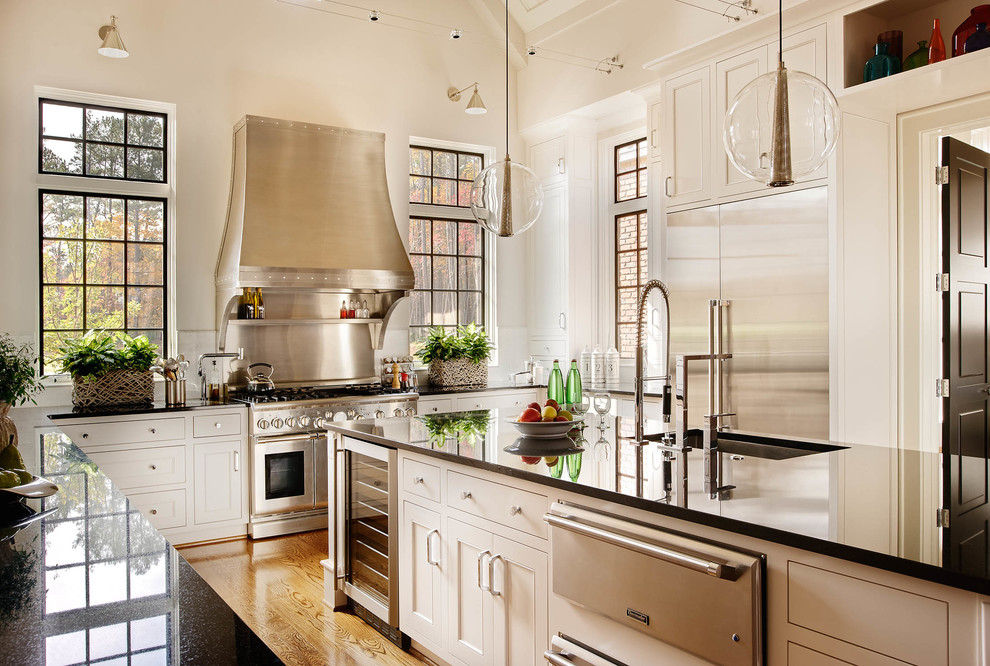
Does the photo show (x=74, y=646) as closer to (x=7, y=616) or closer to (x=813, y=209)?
(x=7, y=616)

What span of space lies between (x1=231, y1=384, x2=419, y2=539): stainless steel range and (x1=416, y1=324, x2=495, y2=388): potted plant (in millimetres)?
1038

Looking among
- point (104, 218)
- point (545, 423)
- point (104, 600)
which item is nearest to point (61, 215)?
point (104, 218)

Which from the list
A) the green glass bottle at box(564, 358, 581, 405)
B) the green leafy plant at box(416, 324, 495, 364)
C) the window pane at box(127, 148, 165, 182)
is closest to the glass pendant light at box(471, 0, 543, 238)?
the green glass bottle at box(564, 358, 581, 405)

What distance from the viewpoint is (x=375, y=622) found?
3.44 metres

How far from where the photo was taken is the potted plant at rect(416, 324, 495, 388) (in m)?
6.31

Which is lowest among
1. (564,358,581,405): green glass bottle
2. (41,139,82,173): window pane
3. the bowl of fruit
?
the bowl of fruit

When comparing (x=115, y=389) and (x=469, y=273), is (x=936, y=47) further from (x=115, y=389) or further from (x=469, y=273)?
(x=115, y=389)

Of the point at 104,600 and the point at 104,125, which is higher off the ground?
the point at 104,125

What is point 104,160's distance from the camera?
211 inches

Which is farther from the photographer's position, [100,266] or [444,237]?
[444,237]

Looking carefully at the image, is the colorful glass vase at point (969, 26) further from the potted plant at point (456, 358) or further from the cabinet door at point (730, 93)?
the potted plant at point (456, 358)

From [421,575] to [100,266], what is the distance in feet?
12.4

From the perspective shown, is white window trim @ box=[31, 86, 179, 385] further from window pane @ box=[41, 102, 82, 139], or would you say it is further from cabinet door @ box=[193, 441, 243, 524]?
cabinet door @ box=[193, 441, 243, 524]

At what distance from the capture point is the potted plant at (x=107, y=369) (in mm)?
4688
